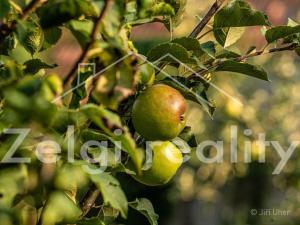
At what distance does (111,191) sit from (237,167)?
11.9 ft

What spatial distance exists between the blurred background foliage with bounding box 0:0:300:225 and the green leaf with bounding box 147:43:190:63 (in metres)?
2.98

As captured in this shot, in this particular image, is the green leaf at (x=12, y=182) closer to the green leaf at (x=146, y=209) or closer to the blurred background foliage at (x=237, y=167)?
the green leaf at (x=146, y=209)

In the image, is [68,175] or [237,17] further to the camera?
[237,17]

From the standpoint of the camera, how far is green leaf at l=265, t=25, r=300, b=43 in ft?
3.88

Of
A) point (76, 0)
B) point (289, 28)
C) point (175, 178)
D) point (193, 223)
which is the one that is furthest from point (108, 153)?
point (193, 223)

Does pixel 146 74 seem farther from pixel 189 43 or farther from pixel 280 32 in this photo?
pixel 280 32

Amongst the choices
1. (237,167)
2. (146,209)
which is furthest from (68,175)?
(237,167)

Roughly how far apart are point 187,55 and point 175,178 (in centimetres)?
341

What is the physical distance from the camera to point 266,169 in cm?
451

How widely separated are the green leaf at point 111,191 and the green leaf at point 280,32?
49cm

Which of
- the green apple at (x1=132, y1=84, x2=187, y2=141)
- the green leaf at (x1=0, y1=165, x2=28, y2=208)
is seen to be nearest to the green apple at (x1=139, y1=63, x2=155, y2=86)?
the green apple at (x1=132, y1=84, x2=187, y2=141)

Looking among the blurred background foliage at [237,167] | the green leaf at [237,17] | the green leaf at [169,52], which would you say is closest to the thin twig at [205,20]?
the green leaf at [237,17]

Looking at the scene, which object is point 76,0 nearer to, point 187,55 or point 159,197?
point 187,55

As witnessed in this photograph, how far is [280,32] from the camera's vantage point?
1.20 metres
